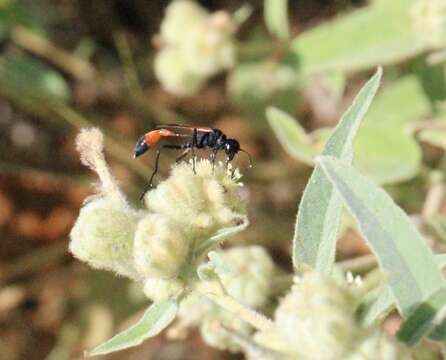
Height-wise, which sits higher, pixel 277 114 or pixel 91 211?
pixel 277 114

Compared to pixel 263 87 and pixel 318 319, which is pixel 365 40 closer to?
pixel 263 87

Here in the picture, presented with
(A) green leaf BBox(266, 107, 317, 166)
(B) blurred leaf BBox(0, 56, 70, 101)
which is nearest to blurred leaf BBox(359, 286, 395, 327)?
(A) green leaf BBox(266, 107, 317, 166)

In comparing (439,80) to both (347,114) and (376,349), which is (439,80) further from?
(376,349)

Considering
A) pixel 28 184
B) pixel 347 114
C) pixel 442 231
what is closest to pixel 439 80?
pixel 442 231

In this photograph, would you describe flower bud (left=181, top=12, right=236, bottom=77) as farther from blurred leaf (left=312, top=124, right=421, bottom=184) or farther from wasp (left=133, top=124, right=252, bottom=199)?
wasp (left=133, top=124, right=252, bottom=199)

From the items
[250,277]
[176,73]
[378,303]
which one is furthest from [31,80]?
[378,303]

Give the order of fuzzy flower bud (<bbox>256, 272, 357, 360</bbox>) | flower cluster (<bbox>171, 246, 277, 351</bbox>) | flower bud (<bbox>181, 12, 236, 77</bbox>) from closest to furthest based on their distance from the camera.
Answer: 1. fuzzy flower bud (<bbox>256, 272, 357, 360</bbox>)
2. flower cluster (<bbox>171, 246, 277, 351</bbox>)
3. flower bud (<bbox>181, 12, 236, 77</bbox>)
